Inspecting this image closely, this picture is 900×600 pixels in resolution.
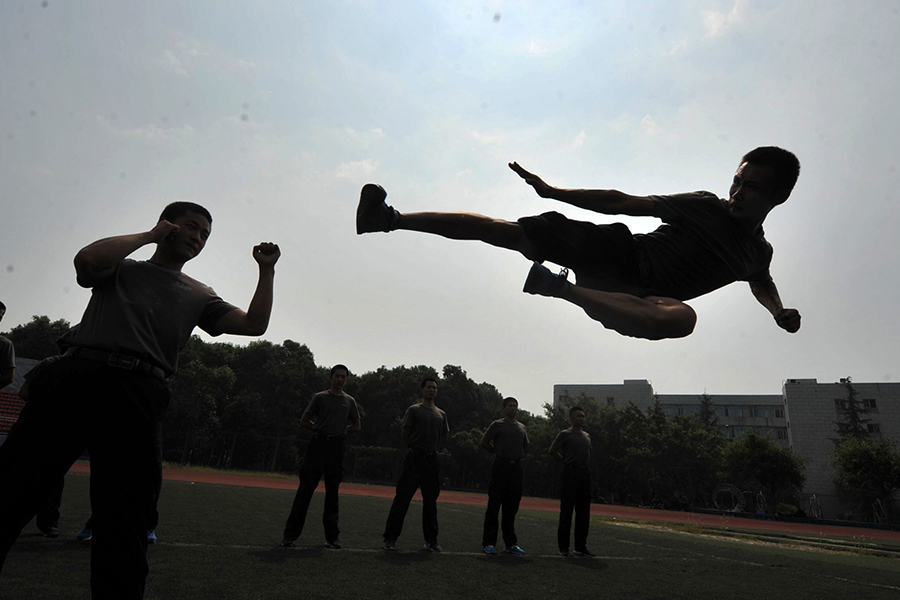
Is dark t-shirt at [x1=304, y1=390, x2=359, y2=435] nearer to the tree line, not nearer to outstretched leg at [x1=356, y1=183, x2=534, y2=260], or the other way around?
outstretched leg at [x1=356, y1=183, x2=534, y2=260]

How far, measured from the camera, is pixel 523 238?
3279 millimetres

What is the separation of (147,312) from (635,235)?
9.03 feet

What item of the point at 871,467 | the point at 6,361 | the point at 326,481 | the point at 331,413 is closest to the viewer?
the point at 6,361

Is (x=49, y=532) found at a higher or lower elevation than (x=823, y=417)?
lower

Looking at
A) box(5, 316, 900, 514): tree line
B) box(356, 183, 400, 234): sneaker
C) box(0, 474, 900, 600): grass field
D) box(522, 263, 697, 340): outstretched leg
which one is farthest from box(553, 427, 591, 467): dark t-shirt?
box(5, 316, 900, 514): tree line

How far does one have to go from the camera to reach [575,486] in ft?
27.7

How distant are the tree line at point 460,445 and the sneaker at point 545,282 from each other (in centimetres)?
3795

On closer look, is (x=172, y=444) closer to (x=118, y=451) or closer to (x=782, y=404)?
(x=118, y=451)

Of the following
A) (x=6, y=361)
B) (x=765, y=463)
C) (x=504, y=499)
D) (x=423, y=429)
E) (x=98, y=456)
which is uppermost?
(x=765, y=463)

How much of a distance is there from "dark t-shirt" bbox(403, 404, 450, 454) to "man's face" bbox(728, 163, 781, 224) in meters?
5.55

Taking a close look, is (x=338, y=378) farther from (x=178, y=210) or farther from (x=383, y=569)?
(x=178, y=210)

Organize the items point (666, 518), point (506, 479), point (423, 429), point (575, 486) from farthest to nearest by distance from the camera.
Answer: point (666, 518), point (575, 486), point (506, 479), point (423, 429)

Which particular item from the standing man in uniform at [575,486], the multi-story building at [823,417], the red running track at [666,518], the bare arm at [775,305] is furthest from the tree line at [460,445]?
the bare arm at [775,305]

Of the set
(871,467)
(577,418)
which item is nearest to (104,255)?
(577,418)
